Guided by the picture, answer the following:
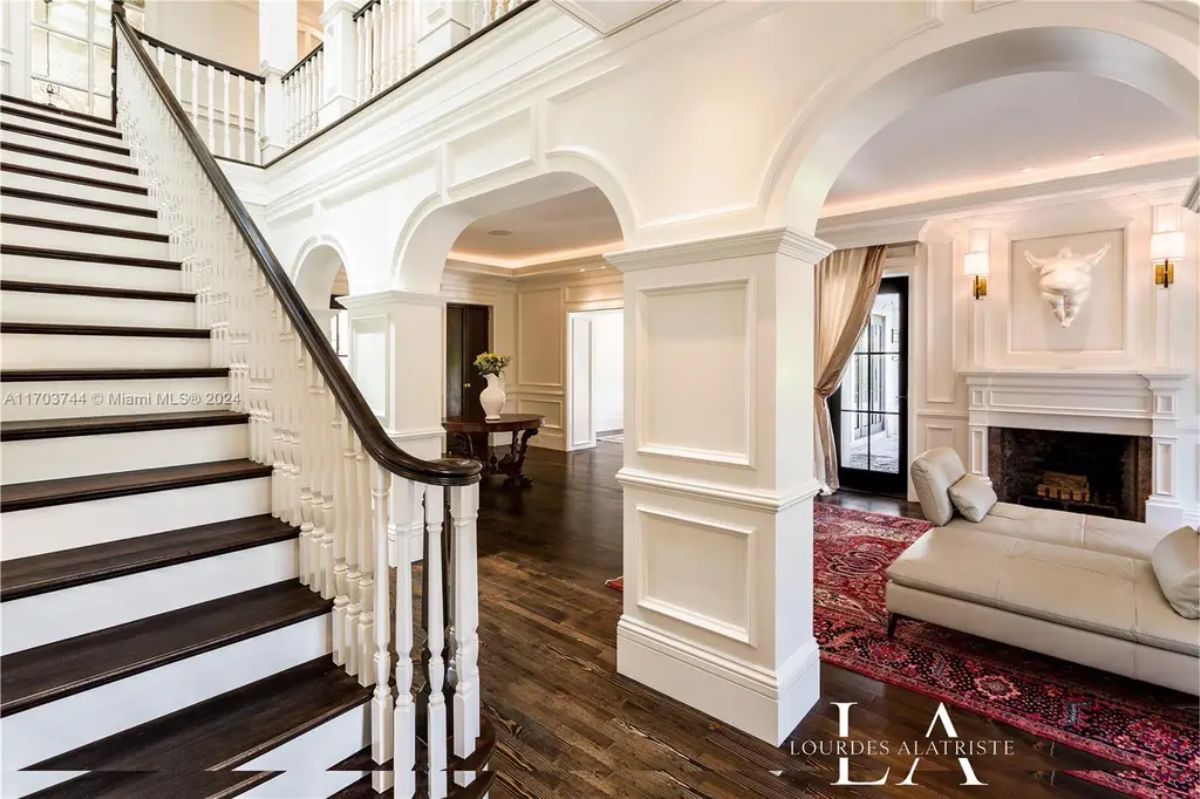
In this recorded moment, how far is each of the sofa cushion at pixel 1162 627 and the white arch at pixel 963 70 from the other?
5.96ft

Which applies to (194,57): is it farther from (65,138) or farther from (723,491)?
(723,491)

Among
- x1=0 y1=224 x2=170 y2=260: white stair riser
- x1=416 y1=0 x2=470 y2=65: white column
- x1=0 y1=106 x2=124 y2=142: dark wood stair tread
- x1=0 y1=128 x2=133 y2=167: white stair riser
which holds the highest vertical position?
x1=416 y1=0 x2=470 y2=65: white column

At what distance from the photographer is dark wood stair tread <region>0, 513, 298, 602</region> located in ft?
4.93

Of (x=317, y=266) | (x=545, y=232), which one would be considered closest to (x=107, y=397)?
(x=317, y=266)

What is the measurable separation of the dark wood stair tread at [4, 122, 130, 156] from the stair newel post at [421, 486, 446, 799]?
400 centimetres

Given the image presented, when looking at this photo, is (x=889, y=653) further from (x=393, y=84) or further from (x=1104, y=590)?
(x=393, y=84)

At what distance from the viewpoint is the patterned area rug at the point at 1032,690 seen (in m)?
1.95

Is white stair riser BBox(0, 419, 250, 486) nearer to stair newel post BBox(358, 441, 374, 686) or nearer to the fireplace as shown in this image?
stair newel post BBox(358, 441, 374, 686)

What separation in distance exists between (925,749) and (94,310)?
152 inches

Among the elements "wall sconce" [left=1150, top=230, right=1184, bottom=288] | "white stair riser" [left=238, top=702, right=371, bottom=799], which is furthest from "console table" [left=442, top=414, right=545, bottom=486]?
"wall sconce" [left=1150, top=230, right=1184, bottom=288]

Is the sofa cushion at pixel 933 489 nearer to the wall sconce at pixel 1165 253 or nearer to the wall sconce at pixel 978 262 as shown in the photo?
the wall sconce at pixel 978 262

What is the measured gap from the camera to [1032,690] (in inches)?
93.6

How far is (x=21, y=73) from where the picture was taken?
5258 mm

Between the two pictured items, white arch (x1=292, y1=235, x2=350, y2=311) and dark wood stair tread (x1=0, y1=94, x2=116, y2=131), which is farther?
white arch (x1=292, y1=235, x2=350, y2=311)
